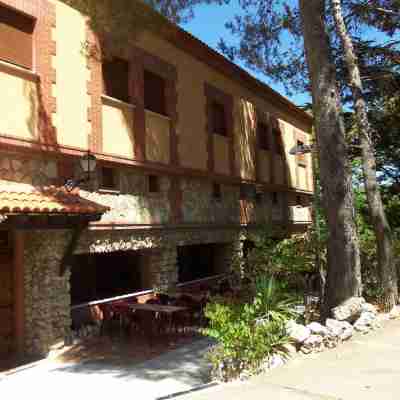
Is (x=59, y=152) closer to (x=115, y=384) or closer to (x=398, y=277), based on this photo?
(x=115, y=384)

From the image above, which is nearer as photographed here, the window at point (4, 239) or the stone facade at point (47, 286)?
the stone facade at point (47, 286)

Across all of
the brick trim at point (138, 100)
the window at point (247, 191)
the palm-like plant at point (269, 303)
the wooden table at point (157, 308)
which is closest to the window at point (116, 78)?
the brick trim at point (138, 100)

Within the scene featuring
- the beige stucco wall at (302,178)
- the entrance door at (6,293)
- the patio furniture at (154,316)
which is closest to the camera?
the entrance door at (6,293)

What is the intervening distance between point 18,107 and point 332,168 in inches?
236

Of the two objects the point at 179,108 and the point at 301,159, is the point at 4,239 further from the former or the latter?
the point at 301,159

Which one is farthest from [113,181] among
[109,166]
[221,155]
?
[221,155]

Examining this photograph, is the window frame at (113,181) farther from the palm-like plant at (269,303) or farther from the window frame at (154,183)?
the palm-like plant at (269,303)

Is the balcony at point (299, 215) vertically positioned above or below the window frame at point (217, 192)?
below

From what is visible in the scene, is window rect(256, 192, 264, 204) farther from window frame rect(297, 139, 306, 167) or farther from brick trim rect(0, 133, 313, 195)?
window frame rect(297, 139, 306, 167)

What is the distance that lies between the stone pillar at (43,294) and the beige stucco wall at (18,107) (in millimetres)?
1900

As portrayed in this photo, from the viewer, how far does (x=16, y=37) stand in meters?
8.88

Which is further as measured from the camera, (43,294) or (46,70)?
(46,70)

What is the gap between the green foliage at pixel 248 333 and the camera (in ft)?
21.5

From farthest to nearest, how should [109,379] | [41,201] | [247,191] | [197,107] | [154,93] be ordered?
[247,191]
[197,107]
[154,93]
[41,201]
[109,379]
